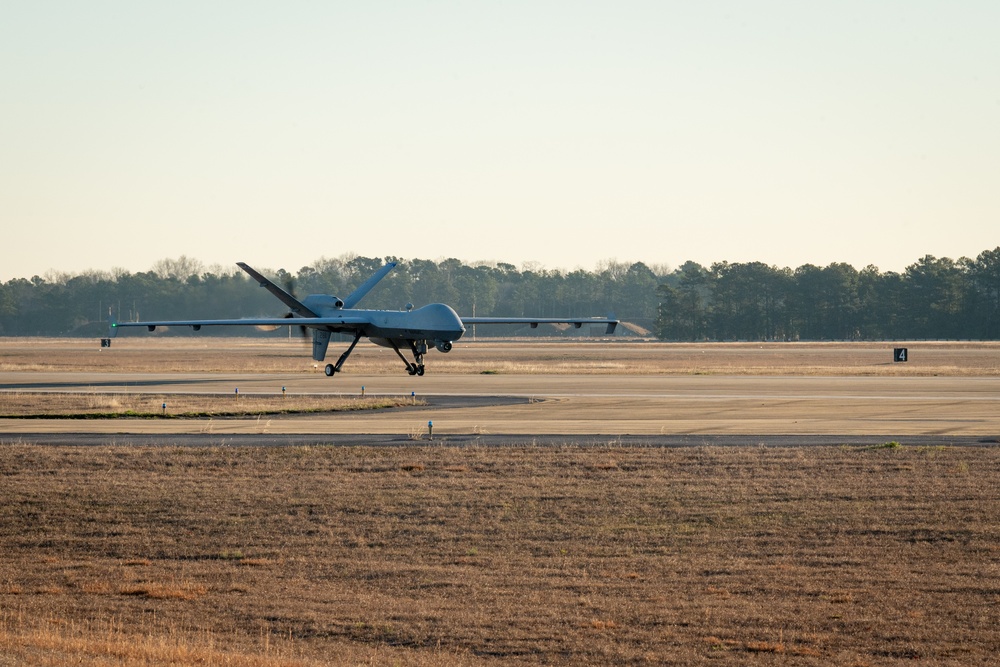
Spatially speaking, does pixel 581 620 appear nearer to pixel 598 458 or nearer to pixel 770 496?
pixel 770 496

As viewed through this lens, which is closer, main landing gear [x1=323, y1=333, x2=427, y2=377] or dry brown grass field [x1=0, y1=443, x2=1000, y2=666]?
dry brown grass field [x1=0, y1=443, x2=1000, y2=666]

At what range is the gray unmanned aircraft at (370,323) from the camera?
6231 cm

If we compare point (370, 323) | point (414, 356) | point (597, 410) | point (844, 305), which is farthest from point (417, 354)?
point (844, 305)

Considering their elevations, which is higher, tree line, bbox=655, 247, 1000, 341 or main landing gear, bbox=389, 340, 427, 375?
tree line, bbox=655, 247, 1000, 341

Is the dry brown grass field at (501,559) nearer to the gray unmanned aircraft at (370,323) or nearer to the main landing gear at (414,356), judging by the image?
the gray unmanned aircraft at (370,323)

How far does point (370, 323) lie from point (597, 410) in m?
24.4

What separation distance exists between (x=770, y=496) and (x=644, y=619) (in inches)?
367

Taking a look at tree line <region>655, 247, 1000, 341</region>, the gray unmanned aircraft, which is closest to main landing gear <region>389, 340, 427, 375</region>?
the gray unmanned aircraft

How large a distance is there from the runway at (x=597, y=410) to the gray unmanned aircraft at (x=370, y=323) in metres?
2.21

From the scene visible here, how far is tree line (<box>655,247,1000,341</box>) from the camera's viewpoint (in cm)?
18562

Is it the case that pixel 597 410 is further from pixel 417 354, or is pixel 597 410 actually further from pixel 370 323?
pixel 417 354

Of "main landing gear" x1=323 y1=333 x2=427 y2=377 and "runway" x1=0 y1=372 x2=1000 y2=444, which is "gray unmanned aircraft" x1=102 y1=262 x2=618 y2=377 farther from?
"runway" x1=0 y1=372 x2=1000 y2=444

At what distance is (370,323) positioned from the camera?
213 feet

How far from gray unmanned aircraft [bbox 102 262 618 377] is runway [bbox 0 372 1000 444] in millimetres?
2209
